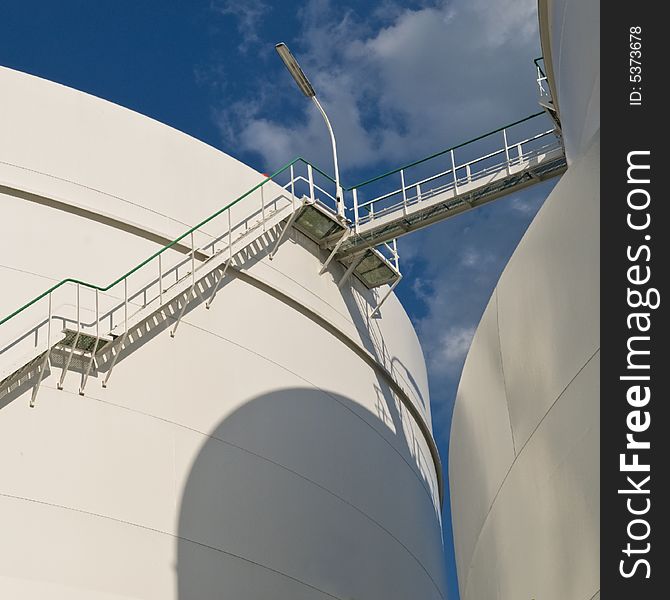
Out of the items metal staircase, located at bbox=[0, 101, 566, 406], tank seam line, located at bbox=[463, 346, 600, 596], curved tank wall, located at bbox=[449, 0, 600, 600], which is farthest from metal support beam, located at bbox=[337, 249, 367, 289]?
tank seam line, located at bbox=[463, 346, 600, 596]

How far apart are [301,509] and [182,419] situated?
2313 mm

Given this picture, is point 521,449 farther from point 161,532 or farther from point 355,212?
point 355,212

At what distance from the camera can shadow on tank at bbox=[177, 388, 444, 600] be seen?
13930 millimetres

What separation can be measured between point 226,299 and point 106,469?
358cm

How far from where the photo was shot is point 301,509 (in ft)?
50.7

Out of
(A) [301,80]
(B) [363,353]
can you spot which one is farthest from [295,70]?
(B) [363,353]

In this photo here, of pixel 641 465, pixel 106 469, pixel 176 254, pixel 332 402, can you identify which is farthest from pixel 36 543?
pixel 641 465

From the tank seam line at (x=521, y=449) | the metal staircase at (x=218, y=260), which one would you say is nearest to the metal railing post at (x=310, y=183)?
the metal staircase at (x=218, y=260)

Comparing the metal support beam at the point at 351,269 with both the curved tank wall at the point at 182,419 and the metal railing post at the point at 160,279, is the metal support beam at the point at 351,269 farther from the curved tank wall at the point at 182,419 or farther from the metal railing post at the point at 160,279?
the metal railing post at the point at 160,279

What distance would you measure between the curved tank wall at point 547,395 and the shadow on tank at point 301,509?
4556 mm

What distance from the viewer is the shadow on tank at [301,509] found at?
13.9 m

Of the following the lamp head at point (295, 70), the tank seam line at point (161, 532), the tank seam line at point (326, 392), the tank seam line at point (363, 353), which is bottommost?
the tank seam line at point (161, 532)

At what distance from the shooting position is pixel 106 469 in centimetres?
1329

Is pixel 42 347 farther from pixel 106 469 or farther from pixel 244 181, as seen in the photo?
pixel 244 181
